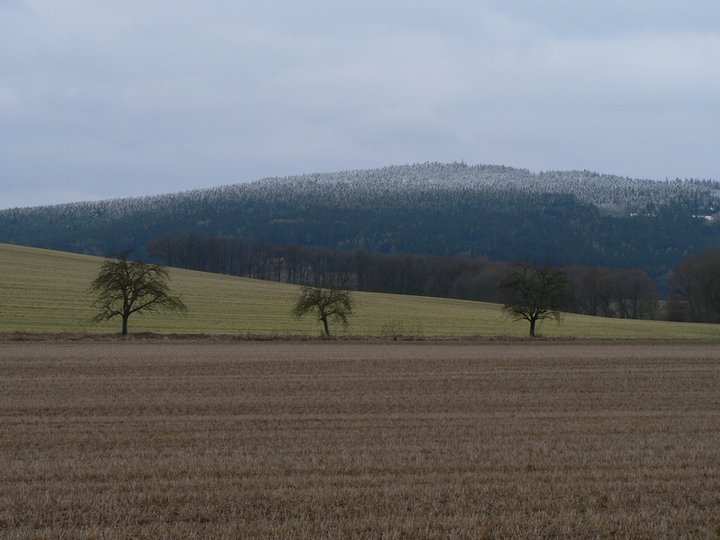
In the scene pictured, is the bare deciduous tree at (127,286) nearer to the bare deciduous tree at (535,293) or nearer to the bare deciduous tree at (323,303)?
the bare deciduous tree at (323,303)

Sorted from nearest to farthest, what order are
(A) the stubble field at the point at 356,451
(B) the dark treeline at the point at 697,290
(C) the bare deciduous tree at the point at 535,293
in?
1. (A) the stubble field at the point at 356,451
2. (C) the bare deciduous tree at the point at 535,293
3. (B) the dark treeline at the point at 697,290

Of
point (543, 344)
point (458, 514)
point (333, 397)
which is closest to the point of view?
point (458, 514)

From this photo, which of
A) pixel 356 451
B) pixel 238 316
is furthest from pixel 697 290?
pixel 356 451

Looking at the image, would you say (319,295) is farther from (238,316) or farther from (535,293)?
(535,293)

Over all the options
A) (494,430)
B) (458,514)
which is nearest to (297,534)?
(458,514)

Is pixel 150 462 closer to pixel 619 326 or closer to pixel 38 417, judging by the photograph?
pixel 38 417

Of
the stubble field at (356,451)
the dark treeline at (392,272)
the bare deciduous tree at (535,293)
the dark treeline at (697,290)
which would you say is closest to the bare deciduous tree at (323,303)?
the bare deciduous tree at (535,293)

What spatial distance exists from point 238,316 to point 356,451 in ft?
148

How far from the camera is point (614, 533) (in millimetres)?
9156

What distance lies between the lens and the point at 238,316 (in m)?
58.0

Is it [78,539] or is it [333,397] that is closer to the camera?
[78,539]

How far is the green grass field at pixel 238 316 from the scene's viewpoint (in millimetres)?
50938

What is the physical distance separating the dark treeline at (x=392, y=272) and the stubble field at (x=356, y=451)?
72.8m

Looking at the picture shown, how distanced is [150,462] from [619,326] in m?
59.6
